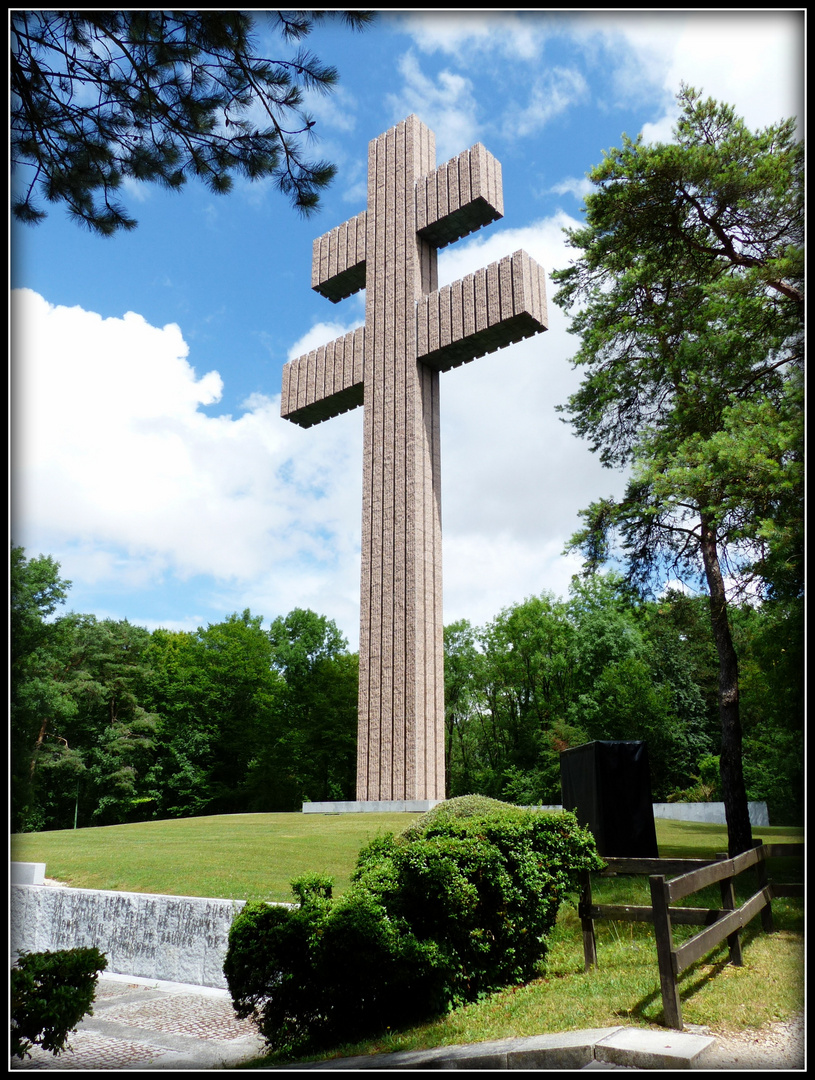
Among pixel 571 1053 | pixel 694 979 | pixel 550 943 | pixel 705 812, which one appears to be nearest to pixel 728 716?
pixel 550 943

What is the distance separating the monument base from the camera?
16.0m

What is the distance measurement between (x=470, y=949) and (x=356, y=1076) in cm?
267

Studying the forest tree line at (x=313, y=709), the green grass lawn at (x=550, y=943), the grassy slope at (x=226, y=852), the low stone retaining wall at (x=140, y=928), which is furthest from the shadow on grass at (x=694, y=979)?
the forest tree line at (x=313, y=709)

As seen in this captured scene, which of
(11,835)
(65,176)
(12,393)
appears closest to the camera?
(12,393)

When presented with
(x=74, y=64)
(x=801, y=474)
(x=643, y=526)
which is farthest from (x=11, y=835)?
(x=643, y=526)

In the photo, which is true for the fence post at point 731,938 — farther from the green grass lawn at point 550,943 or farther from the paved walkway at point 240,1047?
the paved walkway at point 240,1047

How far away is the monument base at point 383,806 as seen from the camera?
16.0 meters

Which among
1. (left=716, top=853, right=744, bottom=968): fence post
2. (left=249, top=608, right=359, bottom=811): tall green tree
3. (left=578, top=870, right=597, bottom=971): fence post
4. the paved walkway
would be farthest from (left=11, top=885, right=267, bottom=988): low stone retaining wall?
(left=249, top=608, right=359, bottom=811): tall green tree

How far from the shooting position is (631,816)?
9.74m

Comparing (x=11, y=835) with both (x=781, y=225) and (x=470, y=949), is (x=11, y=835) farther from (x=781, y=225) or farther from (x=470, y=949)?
(x=781, y=225)

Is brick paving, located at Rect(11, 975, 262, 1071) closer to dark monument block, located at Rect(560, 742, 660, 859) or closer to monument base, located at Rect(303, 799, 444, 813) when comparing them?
dark monument block, located at Rect(560, 742, 660, 859)

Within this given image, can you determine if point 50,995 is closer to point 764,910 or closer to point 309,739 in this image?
point 764,910

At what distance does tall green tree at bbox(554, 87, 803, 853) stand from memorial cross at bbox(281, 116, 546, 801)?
16.5ft

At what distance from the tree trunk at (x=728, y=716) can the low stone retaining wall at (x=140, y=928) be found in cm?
688
